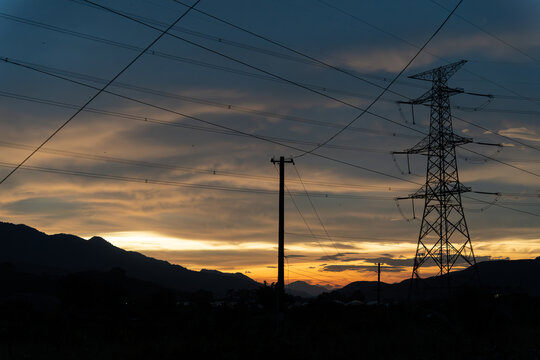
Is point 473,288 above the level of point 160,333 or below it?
above

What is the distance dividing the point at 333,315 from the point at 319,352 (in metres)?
34.3

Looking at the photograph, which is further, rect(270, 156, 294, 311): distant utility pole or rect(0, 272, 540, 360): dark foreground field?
rect(270, 156, 294, 311): distant utility pole

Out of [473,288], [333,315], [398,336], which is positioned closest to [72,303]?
[333,315]

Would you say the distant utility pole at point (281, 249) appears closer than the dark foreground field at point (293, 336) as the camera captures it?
No

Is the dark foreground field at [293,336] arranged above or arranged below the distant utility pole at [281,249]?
below

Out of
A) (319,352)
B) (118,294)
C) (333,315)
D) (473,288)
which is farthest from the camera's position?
(118,294)

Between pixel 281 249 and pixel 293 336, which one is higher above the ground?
pixel 281 249

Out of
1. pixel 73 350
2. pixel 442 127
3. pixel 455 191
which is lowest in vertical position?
pixel 73 350

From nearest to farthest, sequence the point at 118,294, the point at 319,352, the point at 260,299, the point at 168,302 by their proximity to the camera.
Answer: the point at 319,352 → the point at 168,302 → the point at 260,299 → the point at 118,294

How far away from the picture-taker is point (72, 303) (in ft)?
347

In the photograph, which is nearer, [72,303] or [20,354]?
[20,354]

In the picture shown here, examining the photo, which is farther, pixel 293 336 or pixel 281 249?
pixel 293 336

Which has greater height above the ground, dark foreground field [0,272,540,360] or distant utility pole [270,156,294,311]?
distant utility pole [270,156,294,311]

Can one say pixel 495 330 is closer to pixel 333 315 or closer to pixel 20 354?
pixel 333 315
